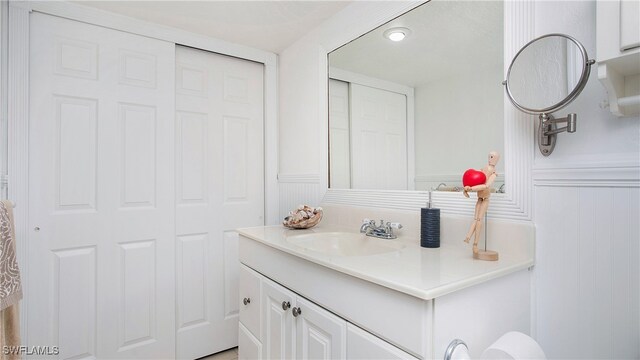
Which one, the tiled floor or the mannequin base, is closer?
the mannequin base

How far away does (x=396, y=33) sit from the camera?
150 cm

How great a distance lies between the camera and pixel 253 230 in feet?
5.27

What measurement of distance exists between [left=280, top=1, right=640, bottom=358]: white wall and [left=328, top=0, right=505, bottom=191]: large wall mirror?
0.19 m

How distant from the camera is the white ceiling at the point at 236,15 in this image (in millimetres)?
1674

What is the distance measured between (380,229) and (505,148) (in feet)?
1.89

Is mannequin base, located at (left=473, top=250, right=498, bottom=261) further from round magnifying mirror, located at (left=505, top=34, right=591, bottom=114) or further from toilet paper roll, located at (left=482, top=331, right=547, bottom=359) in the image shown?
round magnifying mirror, located at (left=505, top=34, right=591, bottom=114)

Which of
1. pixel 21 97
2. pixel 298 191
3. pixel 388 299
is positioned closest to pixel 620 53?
pixel 388 299

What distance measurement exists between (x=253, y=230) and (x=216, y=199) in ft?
2.03

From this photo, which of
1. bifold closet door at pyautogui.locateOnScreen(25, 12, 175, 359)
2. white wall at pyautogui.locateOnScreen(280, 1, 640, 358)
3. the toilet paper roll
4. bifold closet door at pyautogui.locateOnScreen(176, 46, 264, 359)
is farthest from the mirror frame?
bifold closet door at pyautogui.locateOnScreen(25, 12, 175, 359)

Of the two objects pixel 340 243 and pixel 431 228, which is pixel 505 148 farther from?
pixel 340 243

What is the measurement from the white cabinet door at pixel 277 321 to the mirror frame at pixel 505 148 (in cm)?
61

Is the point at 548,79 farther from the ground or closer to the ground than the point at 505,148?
farther from the ground

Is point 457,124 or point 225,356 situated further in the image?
point 225,356

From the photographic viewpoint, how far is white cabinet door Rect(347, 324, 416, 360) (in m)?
0.79
